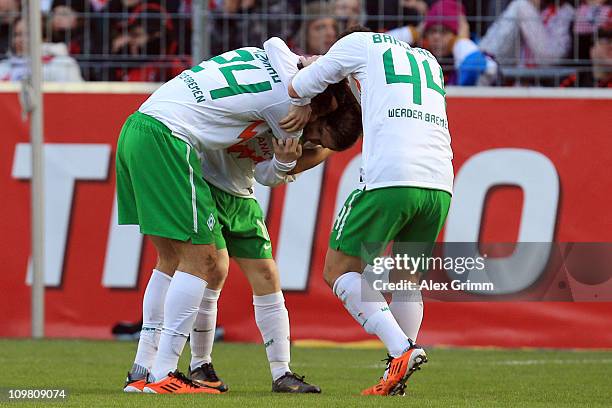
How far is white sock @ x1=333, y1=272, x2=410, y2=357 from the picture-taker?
20.2 feet

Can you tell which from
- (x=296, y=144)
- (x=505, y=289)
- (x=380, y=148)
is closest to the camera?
(x=380, y=148)

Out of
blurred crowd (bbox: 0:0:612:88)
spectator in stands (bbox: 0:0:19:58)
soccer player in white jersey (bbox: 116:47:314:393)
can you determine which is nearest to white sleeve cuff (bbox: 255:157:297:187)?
soccer player in white jersey (bbox: 116:47:314:393)

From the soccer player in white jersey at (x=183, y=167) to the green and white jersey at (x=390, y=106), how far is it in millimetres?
362

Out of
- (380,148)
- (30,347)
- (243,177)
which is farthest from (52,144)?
(380,148)

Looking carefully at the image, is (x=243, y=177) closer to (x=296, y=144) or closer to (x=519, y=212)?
(x=296, y=144)

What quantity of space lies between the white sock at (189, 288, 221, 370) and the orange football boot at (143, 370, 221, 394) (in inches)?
18.2

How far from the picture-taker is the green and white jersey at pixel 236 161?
6895 millimetres

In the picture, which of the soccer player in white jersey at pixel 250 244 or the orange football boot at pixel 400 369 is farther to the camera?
the soccer player in white jersey at pixel 250 244

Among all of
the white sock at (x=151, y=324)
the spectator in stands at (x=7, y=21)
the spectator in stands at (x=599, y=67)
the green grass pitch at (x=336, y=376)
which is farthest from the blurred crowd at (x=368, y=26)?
the white sock at (x=151, y=324)

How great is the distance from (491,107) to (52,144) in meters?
3.51

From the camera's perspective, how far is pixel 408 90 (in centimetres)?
626

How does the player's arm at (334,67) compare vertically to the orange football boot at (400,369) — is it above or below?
above

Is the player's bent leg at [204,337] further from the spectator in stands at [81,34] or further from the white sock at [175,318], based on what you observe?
the spectator in stands at [81,34]

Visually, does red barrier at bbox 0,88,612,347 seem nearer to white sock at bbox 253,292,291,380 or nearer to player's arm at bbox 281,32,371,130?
white sock at bbox 253,292,291,380
